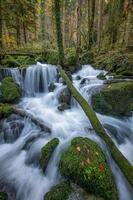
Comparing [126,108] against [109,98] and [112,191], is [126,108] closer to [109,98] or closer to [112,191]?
[109,98]

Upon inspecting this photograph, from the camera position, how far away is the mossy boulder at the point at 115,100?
A: 7.13 metres

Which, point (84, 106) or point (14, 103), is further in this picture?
point (14, 103)

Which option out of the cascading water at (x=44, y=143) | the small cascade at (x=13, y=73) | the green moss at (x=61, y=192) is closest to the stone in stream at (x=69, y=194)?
the green moss at (x=61, y=192)

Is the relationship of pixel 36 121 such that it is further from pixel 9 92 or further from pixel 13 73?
pixel 13 73

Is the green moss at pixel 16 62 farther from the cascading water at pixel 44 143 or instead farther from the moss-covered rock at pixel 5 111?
the moss-covered rock at pixel 5 111

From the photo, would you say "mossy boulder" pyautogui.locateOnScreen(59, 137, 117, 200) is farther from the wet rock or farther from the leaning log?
the wet rock

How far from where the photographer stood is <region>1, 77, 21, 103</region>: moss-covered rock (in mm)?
8105

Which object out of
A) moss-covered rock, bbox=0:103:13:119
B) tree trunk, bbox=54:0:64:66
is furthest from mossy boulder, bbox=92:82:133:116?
tree trunk, bbox=54:0:64:66

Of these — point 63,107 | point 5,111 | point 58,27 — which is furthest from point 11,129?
point 58,27

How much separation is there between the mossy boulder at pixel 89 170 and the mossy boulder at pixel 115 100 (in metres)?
3.00

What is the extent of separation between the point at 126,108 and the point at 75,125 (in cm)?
210

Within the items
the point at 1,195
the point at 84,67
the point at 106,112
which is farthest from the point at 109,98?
the point at 84,67

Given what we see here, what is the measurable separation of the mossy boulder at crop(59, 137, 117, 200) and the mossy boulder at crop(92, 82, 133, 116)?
300 centimetres

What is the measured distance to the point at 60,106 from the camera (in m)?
7.72
